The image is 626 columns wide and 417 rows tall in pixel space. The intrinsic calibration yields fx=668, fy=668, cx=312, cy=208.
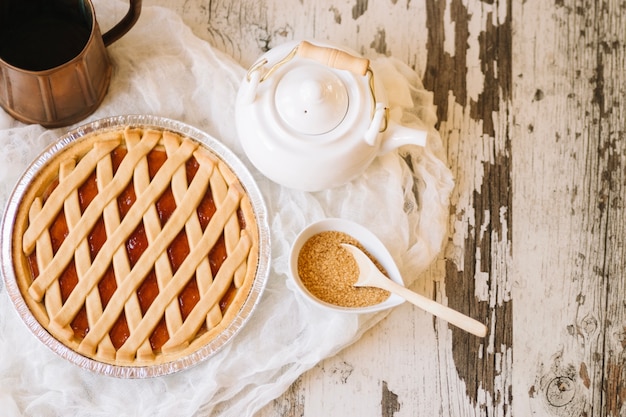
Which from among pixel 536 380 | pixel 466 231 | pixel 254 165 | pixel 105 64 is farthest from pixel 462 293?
pixel 105 64

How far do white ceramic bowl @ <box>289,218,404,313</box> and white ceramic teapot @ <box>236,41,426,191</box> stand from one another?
0.13 meters

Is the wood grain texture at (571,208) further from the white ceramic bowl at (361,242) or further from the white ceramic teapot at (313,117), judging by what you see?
the white ceramic teapot at (313,117)

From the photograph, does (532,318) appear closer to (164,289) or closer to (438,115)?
(438,115)

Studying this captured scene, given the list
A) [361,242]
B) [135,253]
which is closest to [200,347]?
[135,253]

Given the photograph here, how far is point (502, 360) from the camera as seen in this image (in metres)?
1.36

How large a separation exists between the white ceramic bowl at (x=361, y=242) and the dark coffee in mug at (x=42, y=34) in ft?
1.78

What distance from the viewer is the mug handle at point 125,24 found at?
114 centimetres

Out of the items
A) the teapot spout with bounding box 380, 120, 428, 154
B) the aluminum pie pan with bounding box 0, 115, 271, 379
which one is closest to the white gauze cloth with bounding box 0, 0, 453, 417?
the aluminum pie pan with bounding box 0, 115, 271, 379

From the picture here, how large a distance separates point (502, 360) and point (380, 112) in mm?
605

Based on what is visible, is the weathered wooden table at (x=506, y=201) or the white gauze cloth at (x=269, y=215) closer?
the white gauze cloth at (x=269, y=215)

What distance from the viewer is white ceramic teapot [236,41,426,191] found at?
1.08 metres

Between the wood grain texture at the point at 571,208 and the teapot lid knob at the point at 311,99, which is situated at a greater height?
the teapot lid knob at the point at 311,99

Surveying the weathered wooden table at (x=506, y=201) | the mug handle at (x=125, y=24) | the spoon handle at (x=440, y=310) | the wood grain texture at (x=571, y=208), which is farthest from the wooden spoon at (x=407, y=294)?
the mug handle at (x=125, y=24)

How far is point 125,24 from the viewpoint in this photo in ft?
3.87
